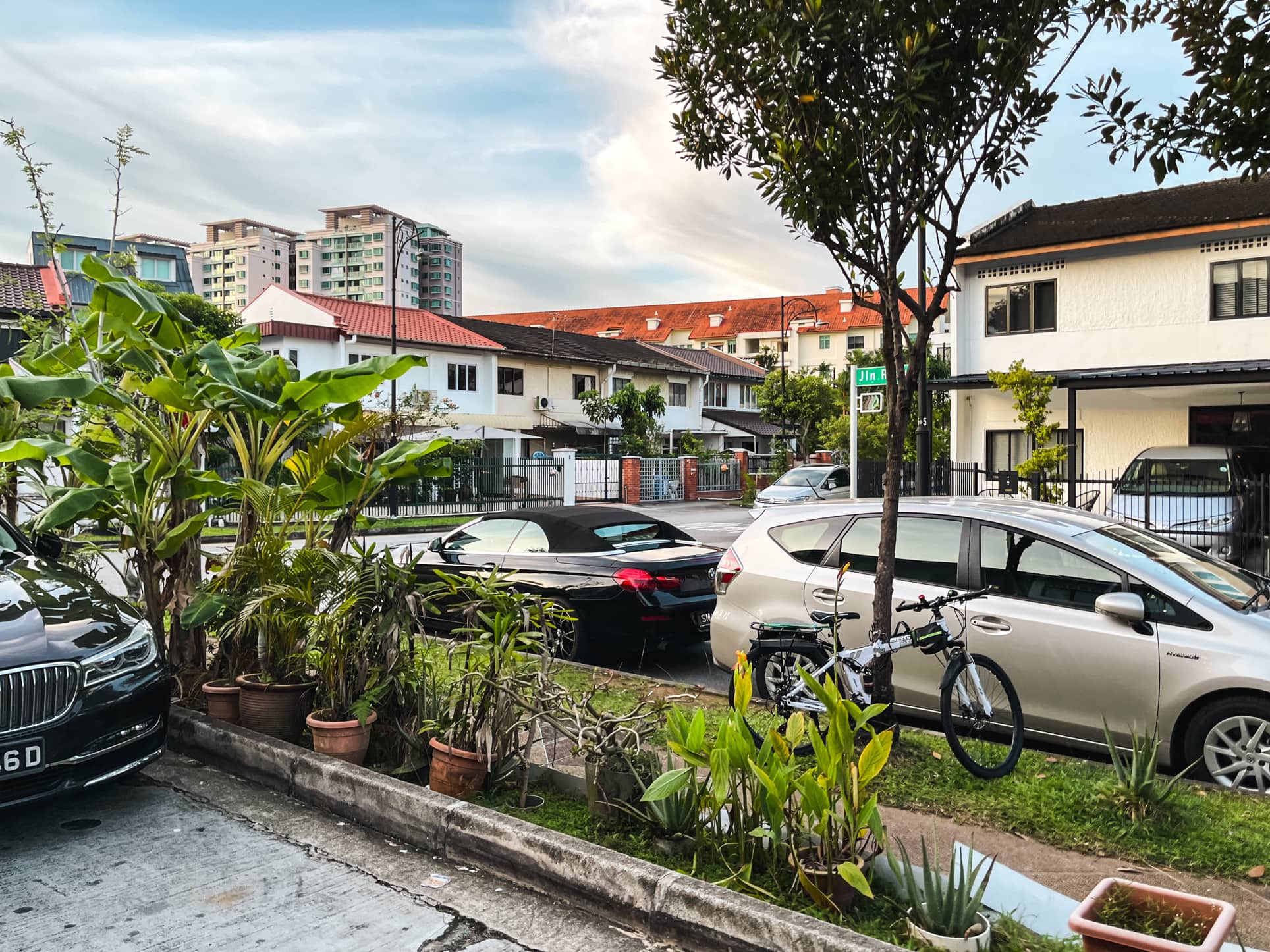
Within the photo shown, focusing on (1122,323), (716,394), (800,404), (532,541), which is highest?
(716,394)

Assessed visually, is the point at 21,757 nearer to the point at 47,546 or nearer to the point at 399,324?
the point at 47,546

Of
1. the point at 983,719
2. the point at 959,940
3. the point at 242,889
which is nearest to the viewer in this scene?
the point at 959,940

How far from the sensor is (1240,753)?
16.5ft

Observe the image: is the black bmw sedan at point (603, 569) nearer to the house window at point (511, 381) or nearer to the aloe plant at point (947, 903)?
the aloe plant at point (947, 903)

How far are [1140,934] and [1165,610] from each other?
2.92 metres

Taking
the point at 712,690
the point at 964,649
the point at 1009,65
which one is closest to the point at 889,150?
the point at 1009,65

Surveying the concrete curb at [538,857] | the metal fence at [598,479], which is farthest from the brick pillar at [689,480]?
the concrete curb at [538,857]

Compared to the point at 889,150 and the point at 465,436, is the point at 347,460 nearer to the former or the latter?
the point at 889,150

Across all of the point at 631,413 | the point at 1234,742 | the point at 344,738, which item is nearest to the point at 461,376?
the point at 631,413

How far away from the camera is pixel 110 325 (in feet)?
20.4

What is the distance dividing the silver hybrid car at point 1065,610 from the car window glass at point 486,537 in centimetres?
265

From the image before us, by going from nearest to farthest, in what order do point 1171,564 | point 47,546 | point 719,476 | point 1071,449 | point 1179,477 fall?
1. point 1171,564
2. point 47,546
3. point 1179,477
4. point 1071,449
5. point 719,476

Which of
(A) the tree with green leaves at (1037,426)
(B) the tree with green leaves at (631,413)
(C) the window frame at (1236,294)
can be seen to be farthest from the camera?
(B) the tree with green leaves at (631,413)

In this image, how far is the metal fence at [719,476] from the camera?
4344cm
